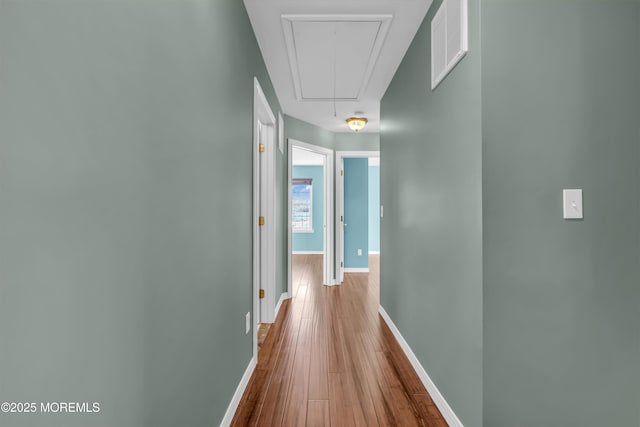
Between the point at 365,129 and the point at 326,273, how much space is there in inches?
97.6

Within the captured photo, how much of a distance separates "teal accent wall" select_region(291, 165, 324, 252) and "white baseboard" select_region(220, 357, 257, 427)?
6.46 m

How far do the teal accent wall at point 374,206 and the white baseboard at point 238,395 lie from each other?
6739 millimetres

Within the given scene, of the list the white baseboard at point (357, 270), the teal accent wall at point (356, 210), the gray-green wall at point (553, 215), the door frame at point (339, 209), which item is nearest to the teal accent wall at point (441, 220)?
the gray-green wall at point (553, 215)

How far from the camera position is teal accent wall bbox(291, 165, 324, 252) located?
8.77 meters

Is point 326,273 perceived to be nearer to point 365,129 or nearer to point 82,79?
point 365,129

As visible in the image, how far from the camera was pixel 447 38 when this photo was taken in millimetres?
1713

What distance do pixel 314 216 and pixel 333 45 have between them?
21.3 ft

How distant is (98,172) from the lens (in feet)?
2.31

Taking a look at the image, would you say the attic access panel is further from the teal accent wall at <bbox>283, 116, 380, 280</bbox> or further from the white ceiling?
the teal accent wall at <bbox>283, 116, 380, 280</bbox>

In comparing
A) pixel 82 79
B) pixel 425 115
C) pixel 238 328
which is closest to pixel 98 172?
pixel 82 79

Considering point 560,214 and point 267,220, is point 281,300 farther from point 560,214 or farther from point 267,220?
point 560,214

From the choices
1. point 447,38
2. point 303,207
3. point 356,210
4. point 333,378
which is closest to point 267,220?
point 333,378

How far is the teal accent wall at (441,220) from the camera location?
1.48m

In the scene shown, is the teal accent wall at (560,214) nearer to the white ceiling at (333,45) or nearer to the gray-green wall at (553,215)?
the gray-green wall at (553,215)
